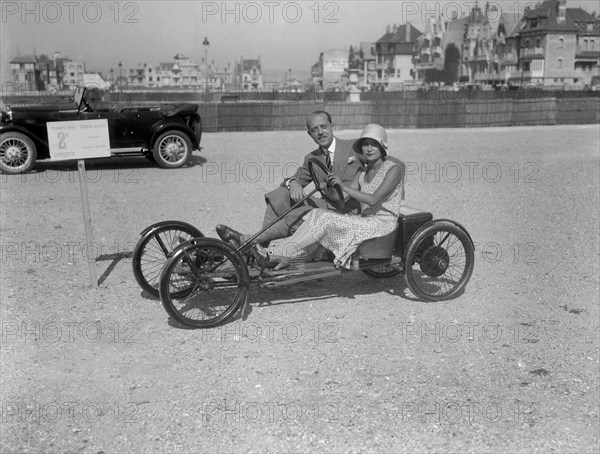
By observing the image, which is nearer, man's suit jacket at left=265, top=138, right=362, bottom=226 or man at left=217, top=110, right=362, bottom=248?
man at left=217, top=110, right=362, bottom=248

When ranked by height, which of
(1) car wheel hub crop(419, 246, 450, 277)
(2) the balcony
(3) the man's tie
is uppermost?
(2) the balcony

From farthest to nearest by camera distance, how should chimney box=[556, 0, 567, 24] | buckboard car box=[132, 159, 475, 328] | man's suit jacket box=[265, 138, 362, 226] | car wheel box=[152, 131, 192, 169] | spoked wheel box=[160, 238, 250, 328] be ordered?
1. chimney box=[556, 0, 567, 24]
2. car wheel box=[152, 131, 192, 169]
3. man's suit jacket box=[265, 138, 362, 226]
4. buckboard car box=[132, 159, 475, 328]
5. spoked wheel box=[160, 238, 250, 328]

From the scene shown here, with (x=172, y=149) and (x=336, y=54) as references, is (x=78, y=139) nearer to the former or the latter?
(x=172, y=149)

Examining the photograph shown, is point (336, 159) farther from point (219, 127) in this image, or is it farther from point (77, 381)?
point (219, 127)

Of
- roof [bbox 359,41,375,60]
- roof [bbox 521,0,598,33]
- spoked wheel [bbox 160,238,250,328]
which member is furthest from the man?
roof [bbox 359,41,375,60]

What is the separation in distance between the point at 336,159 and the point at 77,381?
106 inches

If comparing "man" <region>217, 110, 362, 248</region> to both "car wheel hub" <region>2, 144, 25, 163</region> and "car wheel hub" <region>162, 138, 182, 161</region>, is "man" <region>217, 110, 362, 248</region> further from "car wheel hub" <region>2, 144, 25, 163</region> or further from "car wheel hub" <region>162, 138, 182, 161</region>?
"car wheel hub" <region>2, 144, 25, 163</region>

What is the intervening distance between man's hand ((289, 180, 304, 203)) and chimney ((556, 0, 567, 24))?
261 ft

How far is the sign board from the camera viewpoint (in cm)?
570

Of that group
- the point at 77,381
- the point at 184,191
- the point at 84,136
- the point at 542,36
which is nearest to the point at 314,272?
the point at 77,381

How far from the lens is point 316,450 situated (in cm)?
348

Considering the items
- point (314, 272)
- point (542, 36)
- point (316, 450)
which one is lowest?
point (316, 450)

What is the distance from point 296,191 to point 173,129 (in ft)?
27.8

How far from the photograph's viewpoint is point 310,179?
5812mm
